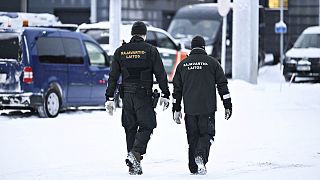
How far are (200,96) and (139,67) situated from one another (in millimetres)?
745

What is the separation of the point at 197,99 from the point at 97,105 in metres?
9.15

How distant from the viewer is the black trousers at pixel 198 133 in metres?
10.5

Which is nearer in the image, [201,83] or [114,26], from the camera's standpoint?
[201,83]

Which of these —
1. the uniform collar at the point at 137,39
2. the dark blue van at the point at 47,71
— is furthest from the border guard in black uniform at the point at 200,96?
the dark blue van at the point at 47,71

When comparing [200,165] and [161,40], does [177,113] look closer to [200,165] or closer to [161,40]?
[200,165]

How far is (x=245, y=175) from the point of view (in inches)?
406

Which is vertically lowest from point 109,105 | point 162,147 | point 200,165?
point 162,147

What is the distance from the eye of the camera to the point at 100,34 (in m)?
26.5

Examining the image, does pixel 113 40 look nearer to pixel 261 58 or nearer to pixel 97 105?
pixel 97 105

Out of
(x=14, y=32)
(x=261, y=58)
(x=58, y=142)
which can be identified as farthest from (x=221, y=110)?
(x=261, y=58)

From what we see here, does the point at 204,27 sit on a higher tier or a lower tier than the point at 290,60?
higher

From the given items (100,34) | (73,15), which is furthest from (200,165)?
(73,15)

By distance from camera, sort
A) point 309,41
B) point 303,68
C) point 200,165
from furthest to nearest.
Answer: point 309,41
point 303,68
point 200,165

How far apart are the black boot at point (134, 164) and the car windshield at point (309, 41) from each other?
21.6 m
